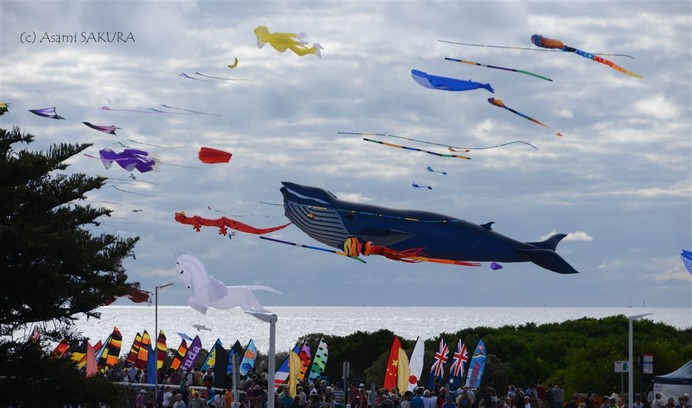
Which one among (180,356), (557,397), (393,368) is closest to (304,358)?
(393,368)

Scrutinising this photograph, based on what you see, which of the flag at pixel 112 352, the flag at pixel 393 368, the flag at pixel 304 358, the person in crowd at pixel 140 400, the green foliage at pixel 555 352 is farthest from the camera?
the flag at pixel 112 352

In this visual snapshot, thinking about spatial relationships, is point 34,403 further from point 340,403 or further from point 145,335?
point 145,335

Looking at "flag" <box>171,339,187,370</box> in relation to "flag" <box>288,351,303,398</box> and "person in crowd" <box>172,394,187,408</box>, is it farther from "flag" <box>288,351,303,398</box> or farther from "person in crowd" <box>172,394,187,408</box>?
"person in crowd" <box>172,394,187,408</box>

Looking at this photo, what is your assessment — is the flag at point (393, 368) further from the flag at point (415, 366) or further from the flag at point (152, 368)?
the flag at point (152, 368)

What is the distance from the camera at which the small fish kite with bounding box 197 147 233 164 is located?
25.2 meters

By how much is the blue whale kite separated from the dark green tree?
4.48 meters

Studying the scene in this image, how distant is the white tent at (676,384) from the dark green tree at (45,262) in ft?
46.1

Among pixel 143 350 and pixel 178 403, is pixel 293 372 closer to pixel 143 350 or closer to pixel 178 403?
pixel 178 403

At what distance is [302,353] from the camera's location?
105 feet

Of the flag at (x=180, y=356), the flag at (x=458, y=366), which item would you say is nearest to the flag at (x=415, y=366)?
the flag at (x=458, y=366)

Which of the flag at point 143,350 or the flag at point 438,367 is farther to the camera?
the flag at point 143,350

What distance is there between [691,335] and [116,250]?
33752mm

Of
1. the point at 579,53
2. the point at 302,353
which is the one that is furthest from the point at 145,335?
the point at 579,53

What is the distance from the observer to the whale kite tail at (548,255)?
953 inches
